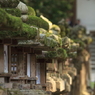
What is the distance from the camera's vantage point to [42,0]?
194ft

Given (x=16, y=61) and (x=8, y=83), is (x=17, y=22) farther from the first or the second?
(x=16, y=61)

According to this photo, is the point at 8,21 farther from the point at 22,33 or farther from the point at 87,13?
the point at 87,13

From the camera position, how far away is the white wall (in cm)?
7175

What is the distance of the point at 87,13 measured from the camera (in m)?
73.4

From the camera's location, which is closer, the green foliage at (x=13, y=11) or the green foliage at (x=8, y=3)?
the green foliage at (x=13, y=11)

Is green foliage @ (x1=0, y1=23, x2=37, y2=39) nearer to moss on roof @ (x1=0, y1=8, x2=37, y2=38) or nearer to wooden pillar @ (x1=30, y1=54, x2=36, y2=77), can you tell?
moss on roof @ (x1=0, y1=8, x2=37, y2=38)

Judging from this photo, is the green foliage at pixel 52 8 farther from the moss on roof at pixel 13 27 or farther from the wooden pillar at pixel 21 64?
the moss on roof at pixel 13 27

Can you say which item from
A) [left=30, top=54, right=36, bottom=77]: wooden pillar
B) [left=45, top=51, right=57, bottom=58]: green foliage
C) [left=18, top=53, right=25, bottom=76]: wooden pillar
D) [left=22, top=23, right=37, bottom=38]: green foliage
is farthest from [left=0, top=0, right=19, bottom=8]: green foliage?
[left=45, top=51, right=57, bottom=58]: green foliage

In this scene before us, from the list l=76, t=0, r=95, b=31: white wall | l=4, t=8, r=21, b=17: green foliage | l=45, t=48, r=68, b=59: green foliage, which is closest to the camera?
l=4, t=8, r=21, b=17: green foliage

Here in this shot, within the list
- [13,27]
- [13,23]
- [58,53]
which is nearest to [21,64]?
[58,53]

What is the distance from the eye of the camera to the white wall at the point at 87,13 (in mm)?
71750

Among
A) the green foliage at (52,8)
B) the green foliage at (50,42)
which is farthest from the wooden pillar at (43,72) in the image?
the green foliage at (52,8)

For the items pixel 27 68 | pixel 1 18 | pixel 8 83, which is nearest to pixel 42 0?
pixel 27 68

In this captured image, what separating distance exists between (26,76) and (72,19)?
50.4 m
